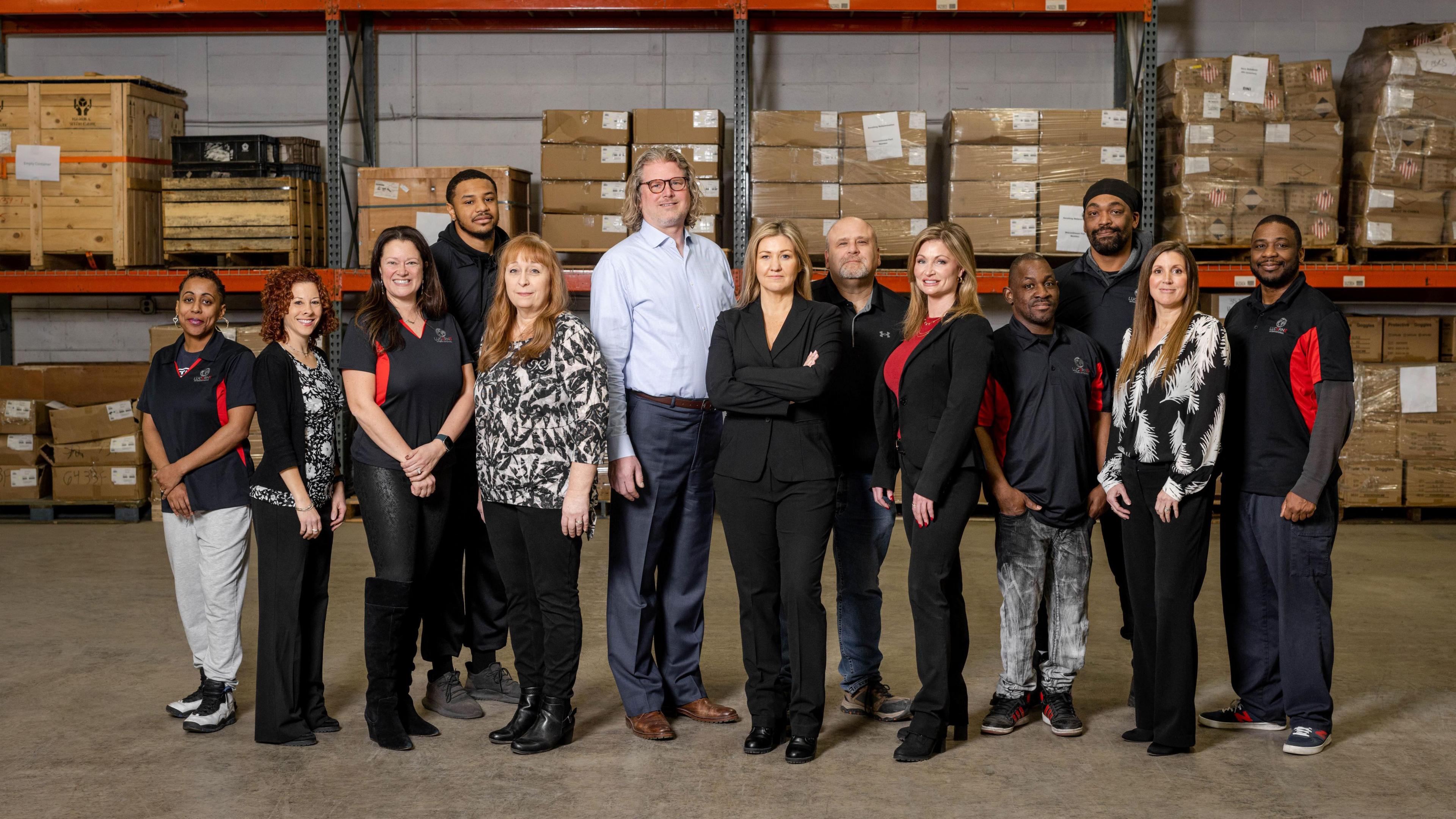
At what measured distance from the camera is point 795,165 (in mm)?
7555

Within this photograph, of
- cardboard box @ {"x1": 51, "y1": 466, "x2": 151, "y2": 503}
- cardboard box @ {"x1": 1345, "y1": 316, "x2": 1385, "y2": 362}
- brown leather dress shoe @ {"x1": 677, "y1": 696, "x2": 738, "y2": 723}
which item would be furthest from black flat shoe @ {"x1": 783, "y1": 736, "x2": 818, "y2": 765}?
cardboard box @ {"x1": 51, "y1": 466, "x2": 151, "y2": 503}

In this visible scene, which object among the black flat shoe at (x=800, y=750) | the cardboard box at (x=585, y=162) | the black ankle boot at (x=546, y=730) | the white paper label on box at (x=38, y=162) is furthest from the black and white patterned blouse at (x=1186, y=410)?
the white paper label on box at (x=38, y=162)

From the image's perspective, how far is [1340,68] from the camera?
857 cm

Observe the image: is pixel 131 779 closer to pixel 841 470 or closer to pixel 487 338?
pixel 487 338

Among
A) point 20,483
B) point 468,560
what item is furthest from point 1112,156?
point 20,483

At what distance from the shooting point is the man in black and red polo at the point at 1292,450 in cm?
357

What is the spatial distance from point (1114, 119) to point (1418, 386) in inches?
106

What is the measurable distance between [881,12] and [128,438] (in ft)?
20.3

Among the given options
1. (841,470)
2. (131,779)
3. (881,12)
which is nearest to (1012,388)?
(841,470)

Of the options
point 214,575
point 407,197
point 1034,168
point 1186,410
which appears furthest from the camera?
point 407,197

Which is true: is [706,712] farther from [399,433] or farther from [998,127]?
[998,127]

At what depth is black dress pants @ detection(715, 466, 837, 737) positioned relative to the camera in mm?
3496

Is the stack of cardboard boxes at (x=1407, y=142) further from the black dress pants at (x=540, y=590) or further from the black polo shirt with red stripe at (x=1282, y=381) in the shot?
the black dress pants at (x=540, y=590)

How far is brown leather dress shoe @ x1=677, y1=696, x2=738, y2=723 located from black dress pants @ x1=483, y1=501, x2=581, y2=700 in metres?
0.48
